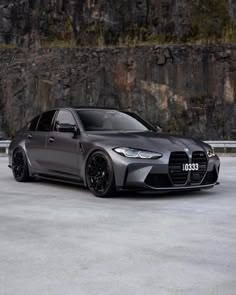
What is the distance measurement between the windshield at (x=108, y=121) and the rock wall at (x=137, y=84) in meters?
13.3

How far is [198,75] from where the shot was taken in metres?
23.9

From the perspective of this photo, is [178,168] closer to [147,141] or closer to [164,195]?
[147,141]

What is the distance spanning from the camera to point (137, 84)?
24.4 m

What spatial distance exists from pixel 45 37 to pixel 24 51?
2.01 metres

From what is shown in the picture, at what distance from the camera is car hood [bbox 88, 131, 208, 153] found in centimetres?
877

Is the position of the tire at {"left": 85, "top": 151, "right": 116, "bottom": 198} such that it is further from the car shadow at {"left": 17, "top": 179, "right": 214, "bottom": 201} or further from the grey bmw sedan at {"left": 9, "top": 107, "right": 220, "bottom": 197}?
the car shadow at {"left": 17, "top": 179, "right": 214, "bottom": 201}

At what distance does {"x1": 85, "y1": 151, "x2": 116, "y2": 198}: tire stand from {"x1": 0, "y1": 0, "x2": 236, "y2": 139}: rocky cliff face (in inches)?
573

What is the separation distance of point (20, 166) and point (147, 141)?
3477 mm

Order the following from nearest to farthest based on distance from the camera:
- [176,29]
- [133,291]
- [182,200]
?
[133,291]
[182,200]
[176,29]

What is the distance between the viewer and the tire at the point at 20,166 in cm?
1125


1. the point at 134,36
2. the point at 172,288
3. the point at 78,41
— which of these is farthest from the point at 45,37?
the point at 172,288

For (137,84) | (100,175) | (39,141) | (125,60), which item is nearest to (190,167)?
(100,175)

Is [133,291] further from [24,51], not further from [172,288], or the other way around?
[24,51]

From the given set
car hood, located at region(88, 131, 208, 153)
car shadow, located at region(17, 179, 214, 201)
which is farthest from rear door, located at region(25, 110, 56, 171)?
car hood, located at region(88, 131, 208, 153)
